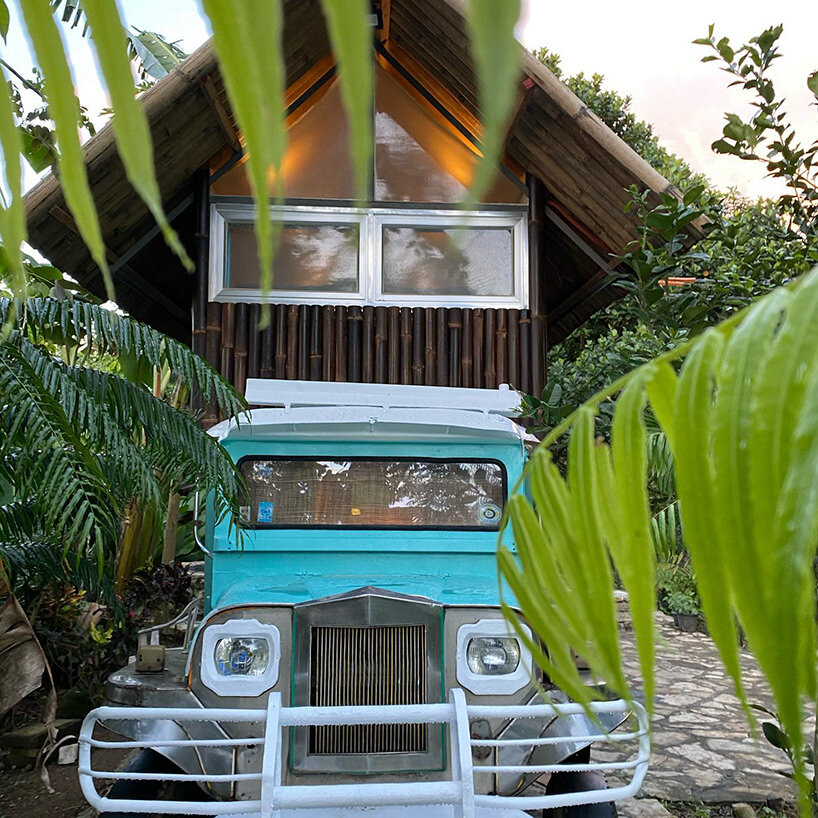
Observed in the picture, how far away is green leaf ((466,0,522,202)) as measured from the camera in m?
0.21

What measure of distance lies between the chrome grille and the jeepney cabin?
2700 millimetres

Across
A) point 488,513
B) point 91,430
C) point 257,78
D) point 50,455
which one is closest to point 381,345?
point 488,513

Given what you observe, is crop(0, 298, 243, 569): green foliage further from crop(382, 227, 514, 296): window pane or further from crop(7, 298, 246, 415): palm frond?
crop(382, 227, 514, 296): window pane

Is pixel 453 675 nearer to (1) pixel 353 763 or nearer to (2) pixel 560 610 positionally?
(1) pixel 353 763

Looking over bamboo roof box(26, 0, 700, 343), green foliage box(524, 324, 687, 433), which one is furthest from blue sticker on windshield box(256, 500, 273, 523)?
bamboo roof box(26, 0, 700, 343)

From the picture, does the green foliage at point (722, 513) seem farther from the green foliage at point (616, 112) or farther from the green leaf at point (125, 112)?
the green foliage at point (616, 112)

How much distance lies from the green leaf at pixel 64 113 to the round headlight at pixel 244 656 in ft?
9.89

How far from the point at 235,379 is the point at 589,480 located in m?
5.35

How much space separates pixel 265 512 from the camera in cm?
384

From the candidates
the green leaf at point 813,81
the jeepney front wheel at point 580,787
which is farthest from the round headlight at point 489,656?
the green leaf at point 813,81

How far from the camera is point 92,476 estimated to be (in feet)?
9.56

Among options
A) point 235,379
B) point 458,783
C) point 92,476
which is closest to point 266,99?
point 458,783

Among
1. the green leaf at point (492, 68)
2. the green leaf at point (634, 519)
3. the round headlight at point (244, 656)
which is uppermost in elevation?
the round headlight at point (244, 656)

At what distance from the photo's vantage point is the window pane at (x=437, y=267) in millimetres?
5773
